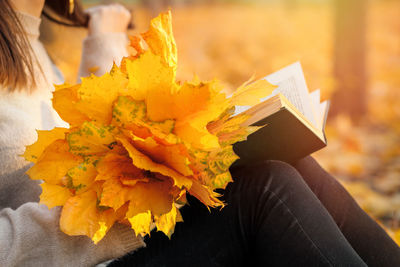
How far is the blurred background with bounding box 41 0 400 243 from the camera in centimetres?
246

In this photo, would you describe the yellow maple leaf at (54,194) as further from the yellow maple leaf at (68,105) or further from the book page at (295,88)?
the book page at (295,88)

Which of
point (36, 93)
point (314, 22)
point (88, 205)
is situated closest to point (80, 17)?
point (36, 93)

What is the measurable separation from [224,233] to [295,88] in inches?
16.3

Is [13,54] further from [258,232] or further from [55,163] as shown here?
[258,232]

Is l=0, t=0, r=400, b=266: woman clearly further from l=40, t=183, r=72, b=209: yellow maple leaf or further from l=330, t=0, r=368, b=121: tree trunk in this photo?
l=330, t=0, r=368, b=121: tree trunk

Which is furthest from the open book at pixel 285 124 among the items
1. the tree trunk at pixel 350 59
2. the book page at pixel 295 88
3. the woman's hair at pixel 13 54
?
the tree trunk at pixel 350 59

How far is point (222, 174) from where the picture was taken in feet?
2.48

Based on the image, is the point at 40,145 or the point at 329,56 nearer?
the point at 40,145

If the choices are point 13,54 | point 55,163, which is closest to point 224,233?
point 55,163

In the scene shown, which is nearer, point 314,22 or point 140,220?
point 140,220

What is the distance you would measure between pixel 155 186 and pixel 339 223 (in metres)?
0.62

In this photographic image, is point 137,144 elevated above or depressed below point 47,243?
above

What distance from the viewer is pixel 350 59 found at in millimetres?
3697

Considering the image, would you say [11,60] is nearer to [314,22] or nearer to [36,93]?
[36,93]
